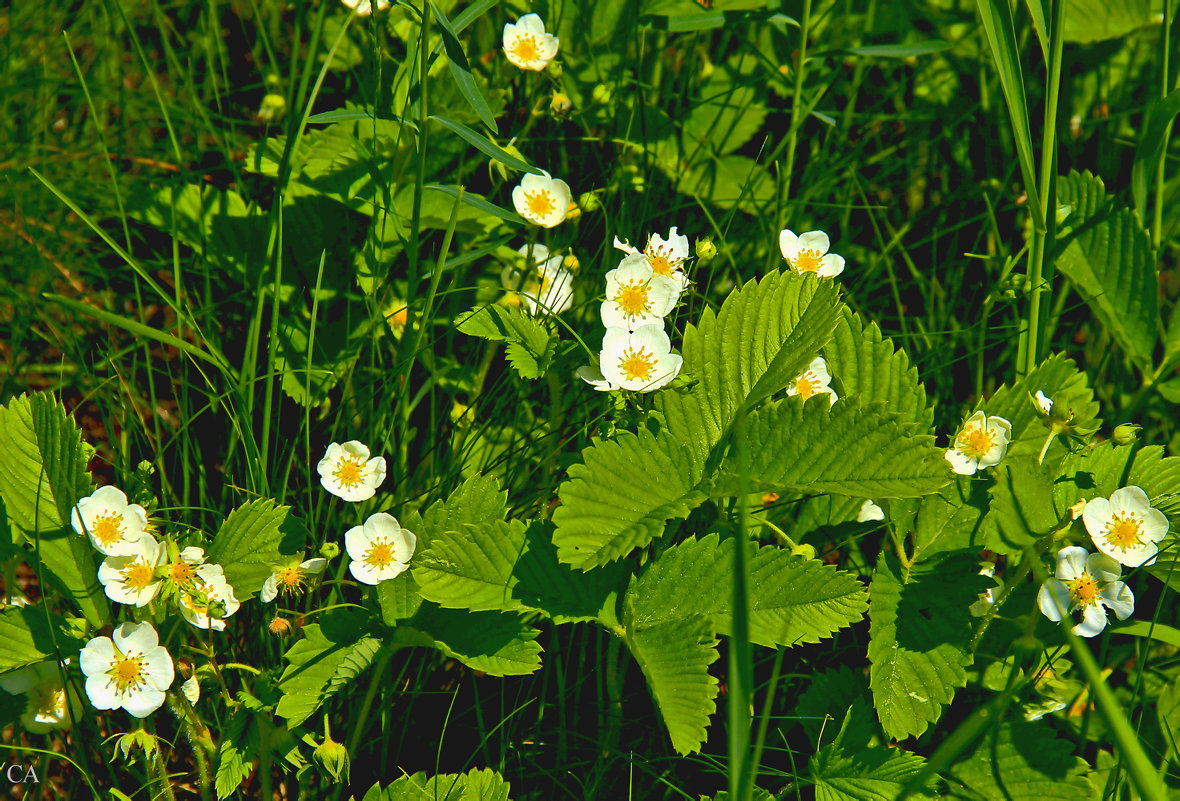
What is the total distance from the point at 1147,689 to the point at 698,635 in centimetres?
107

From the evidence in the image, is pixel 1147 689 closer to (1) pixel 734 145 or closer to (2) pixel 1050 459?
(2) pixel 1050 459

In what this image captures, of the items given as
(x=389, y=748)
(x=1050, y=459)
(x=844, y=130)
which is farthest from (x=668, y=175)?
(x=389, y=748)

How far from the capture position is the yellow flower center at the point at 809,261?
79.7 inches

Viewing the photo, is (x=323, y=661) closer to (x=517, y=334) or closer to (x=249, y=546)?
(x=249, y=546)

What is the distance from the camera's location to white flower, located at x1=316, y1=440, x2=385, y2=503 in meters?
1.78

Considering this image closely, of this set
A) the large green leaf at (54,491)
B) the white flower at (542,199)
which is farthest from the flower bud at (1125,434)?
the large green leaf at (54,491)

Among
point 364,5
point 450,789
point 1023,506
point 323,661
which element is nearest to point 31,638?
point 323,661

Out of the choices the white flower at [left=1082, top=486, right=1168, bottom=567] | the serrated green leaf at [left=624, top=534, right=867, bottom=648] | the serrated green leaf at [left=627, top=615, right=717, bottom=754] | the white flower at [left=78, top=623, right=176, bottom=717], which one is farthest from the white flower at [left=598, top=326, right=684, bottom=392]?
the white flower at [left=78, top=623, right=176, bottom=717]

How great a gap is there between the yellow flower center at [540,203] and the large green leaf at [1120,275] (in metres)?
1.12

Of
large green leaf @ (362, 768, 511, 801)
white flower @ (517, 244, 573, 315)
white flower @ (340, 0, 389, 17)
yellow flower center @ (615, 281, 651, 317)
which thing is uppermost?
white flower @ (340, 0, 389, 17)

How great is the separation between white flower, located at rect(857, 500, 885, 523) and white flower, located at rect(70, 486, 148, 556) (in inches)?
51.5

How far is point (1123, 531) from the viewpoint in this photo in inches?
61.5

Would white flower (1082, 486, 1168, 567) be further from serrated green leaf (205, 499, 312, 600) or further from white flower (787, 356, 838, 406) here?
serrated green leaf (205, 499, 312, 600)

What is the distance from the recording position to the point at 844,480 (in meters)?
1.45
